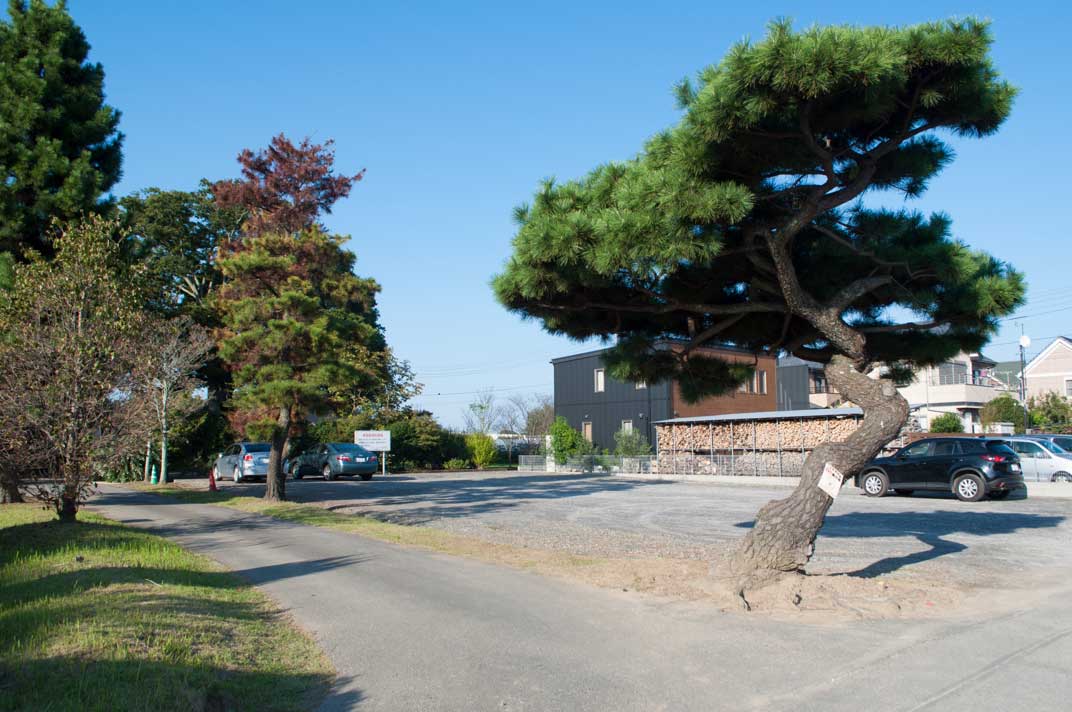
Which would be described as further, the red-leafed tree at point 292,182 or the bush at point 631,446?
the bush at point 631,446

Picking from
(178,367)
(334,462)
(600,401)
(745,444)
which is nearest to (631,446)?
(745,444)

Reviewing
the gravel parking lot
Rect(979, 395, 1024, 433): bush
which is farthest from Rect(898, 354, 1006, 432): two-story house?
the gravel parking lot

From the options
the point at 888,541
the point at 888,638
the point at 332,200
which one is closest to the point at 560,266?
the point at 888,638

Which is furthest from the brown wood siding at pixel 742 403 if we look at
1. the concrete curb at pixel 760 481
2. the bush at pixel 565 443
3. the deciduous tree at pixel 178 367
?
the deciduous tree at pixel 178 367

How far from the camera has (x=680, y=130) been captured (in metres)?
7.38

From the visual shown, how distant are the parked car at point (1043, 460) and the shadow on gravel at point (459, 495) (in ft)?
37.7

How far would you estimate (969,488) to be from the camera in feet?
60.6

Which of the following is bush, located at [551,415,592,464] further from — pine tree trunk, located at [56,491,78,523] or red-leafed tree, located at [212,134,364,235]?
pine tree trunk, located at [56,491,78,523]

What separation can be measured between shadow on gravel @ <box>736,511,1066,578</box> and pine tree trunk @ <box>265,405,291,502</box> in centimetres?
1122

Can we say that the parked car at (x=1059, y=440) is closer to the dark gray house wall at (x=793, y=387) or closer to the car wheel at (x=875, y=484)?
the car wheel at (x=875, y=484)

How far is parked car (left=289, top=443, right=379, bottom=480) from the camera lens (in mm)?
31094

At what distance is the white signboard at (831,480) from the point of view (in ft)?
25.3

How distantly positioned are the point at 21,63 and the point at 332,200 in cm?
993

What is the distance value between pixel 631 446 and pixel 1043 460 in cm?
1724
